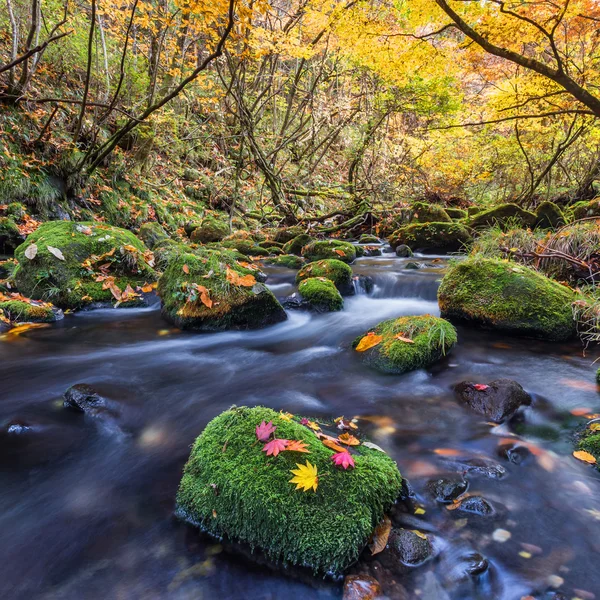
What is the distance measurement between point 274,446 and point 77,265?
5312 millimetres

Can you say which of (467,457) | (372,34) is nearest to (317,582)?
(467,457)

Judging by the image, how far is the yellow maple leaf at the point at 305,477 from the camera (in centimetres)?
194

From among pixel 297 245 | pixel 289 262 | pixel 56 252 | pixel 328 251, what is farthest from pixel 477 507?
pixel 297 245

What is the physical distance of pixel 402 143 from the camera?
49.8ft

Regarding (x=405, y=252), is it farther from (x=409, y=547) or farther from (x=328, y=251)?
(x=409, y=547)

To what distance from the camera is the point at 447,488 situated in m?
2.39

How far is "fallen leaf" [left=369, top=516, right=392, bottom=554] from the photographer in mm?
1960

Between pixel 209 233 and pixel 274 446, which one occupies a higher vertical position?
pixel 209 233

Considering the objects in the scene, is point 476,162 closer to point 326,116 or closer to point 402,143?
point 402,143

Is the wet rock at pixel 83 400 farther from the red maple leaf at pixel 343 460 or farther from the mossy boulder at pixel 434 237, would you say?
the mossy boulder at pixel 434 237

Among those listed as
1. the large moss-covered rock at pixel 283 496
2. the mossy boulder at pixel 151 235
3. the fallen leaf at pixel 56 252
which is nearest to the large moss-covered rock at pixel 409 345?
the large moss-covered rock at pixel 283 496

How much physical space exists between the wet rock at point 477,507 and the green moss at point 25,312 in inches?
216

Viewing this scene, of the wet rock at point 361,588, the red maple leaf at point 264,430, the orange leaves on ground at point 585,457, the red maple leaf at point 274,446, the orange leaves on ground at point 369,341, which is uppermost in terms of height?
the red maple leaf at point 264,430

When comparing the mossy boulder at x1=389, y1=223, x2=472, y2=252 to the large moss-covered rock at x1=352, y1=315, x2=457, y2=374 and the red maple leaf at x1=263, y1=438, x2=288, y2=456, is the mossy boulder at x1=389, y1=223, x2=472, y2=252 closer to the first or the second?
the large moss-covered rock at x1=352, y1=315, x2=457, y2=374
